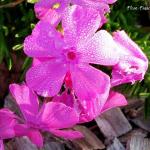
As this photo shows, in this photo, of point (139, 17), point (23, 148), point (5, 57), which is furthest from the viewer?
point (139, 17)

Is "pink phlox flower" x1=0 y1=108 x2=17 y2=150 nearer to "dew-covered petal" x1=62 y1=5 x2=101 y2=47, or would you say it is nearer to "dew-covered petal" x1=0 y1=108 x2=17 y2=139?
"dew-covered petal" x1=0 y1=108 x2=17 y2=139

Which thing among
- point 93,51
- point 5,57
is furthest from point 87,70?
point 5,57

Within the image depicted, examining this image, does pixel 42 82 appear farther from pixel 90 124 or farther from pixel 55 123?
pixel 90 124

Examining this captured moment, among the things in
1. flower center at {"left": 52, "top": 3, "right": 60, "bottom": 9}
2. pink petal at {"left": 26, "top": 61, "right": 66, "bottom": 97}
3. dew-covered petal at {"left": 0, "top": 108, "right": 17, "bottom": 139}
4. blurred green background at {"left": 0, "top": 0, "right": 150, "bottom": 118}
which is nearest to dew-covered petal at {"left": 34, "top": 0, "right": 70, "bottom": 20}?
flower center at {"left": 52, "top": 3, "right": 60, "bottom": 9}

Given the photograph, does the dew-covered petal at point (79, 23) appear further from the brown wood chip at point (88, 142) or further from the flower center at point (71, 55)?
the brown wood chip at point (88, 142)

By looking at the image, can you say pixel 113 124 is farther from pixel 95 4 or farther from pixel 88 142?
pixel 95 4

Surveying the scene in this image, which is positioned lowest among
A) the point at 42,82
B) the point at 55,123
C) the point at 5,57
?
the point at 5,57

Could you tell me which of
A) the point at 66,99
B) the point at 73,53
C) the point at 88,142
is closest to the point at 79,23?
the point at 73,53

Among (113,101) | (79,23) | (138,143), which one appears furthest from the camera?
(138,143)
